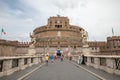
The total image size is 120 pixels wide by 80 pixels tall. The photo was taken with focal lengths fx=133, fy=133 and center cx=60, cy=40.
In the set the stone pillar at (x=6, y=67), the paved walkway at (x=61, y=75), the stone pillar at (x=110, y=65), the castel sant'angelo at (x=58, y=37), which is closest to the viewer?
the paved walkway at (x=61, y=75)

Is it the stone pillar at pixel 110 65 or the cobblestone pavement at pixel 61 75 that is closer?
the cobblestone pavement at pixel 61 75

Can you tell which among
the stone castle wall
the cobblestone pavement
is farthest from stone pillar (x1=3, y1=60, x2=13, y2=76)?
the stone castle wall

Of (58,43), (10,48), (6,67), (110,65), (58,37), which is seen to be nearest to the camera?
(6,67)

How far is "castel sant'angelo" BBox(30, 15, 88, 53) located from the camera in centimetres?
6112

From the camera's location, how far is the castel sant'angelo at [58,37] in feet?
201

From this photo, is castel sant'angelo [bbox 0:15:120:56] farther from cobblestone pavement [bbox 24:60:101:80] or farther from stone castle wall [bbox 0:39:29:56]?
cobblestone pavement [bbox 24:60:101:80]

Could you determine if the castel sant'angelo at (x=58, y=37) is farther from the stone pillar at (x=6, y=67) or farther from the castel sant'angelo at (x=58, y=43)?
the stone pillar at (x=6, y=67)

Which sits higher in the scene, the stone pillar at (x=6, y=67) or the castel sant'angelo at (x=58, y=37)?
the castel sant'angelo at (x=58, y=37)

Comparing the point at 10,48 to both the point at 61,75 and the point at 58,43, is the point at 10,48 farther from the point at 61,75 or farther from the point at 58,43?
the point at 61,75

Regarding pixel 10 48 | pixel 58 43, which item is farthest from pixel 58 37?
pixel 10 48

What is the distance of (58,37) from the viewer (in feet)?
231

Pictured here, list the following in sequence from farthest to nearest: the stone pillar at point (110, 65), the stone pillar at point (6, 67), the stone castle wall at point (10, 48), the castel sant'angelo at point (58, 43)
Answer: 1. the castel sant'angelo at point (58, 43)
2. the stone castle wall at point (10, 48)
3. the stone pillar at point (110, 65)
4. the stone pillar at point (6, 67)

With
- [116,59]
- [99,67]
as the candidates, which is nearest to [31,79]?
[116,59]

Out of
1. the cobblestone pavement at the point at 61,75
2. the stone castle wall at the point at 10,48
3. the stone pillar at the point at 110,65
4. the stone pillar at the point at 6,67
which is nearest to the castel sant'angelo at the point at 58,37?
the stone castle wall at the point at 10,48
